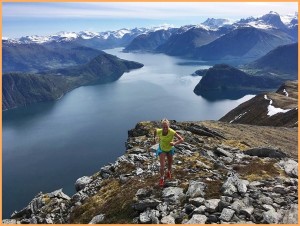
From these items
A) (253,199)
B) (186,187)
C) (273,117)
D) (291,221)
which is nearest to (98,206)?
(186,187)

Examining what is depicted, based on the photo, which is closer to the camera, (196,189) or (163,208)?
(163,208)

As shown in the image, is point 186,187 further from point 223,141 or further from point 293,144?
point 293,144

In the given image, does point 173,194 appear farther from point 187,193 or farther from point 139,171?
point 139,171

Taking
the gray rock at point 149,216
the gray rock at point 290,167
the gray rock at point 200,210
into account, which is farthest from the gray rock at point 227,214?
the gray rock at point 290,167

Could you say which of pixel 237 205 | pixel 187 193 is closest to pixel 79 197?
pixel 187 193

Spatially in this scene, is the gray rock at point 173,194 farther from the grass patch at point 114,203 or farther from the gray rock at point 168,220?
the gray rock at point 168,220

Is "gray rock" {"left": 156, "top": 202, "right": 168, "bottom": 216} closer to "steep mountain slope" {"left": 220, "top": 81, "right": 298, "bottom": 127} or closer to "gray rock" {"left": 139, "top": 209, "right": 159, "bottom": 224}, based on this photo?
"gray rock" {"left": 139, "top": 209, "right": 159, "bottom": 224}
